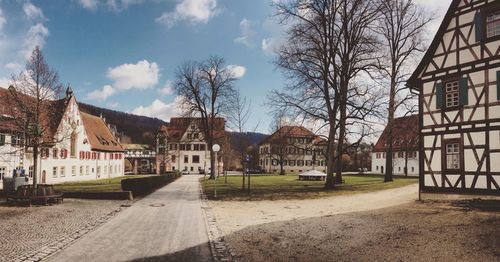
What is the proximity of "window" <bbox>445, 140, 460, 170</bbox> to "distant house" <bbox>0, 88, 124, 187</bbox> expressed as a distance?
77.6 feet

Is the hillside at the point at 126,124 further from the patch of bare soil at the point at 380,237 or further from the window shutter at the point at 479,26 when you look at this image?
the patch of bare soil at the point at 380,237

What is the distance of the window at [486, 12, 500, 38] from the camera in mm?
17769

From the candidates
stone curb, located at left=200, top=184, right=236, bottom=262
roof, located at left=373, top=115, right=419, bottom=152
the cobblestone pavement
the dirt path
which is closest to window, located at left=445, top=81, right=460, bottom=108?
the dirt path

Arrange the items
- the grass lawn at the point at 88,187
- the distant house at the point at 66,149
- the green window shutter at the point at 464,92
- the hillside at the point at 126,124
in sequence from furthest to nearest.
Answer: the hillside at the point at 126,124 → the grass lawn at the point at 88,187 → the distant house at the point at 66,149 → the green window shutter at the point at 464,92

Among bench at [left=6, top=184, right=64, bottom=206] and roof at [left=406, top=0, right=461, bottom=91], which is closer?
roof at [left=406, top=0, right=461, bottom=91]

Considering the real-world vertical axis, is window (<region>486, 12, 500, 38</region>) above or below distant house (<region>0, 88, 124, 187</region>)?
above

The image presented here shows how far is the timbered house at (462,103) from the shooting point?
17.8 meters

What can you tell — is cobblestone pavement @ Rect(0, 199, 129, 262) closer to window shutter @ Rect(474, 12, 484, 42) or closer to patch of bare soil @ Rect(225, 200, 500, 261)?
patch of bare soil @ Rect(225, 200, 500, 261)

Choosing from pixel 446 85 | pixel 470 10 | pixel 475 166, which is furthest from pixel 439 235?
pixel 470 10

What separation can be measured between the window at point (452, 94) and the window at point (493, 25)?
8.31 ft

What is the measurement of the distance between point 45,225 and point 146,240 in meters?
5.15

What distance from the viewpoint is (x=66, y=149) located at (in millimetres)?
49062

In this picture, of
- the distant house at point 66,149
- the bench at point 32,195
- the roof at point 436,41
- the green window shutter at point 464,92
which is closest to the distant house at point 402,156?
the roof at point 436,41

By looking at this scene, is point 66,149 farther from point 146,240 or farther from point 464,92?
point 464,92
